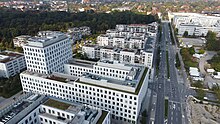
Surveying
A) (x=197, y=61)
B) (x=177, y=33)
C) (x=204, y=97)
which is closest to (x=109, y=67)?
(x=204, y=97)

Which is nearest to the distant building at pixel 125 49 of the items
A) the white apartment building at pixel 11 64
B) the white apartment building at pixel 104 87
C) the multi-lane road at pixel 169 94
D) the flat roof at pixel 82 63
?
the multi-lane road at pixel 169 94

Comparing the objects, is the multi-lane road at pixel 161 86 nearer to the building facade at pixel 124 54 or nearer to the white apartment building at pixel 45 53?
the building facade at pixel 124 54

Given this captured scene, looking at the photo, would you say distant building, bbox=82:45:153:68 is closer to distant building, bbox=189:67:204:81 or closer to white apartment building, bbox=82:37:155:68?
white apartment building, bbox=82:37:155:68

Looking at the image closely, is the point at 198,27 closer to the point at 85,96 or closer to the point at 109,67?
the point at 109,67

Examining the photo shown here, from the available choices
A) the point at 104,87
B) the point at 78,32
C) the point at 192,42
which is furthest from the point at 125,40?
the point at 192,42

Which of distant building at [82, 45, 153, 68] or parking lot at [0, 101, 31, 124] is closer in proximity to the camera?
parking lot at [0, 101, 31, 124]

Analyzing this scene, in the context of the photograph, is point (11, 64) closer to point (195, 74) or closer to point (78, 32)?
point (78, 32)

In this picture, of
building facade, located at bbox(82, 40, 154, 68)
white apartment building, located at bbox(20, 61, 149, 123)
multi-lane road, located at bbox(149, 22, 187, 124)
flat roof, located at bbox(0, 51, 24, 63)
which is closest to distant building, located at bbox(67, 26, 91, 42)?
building facade, located at bbox(82, 40, 154, 68)
